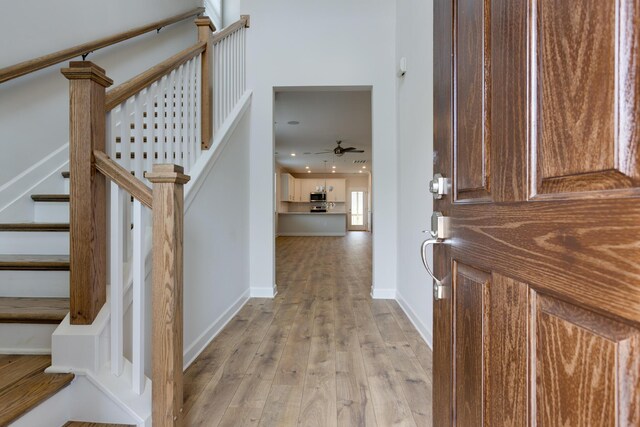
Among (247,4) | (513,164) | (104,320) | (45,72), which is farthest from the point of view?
Answer: (247,4)

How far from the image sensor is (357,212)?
16.0m

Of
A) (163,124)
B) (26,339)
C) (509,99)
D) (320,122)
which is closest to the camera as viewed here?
(509,99)

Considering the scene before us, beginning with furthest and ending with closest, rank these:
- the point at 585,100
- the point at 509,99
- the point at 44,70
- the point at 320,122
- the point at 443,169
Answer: the point at 320,122, the point at 44,70, the point at 443,169, the point at 509,99, the point at 585,100

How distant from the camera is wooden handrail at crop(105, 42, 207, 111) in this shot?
1.39m

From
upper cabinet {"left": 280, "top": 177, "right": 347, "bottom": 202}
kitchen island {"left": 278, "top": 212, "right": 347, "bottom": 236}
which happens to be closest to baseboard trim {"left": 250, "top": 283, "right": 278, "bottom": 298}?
kitchen island {"left": 278, "top": 212, "right": 347, "bottom": 236}

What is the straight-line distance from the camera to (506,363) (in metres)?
0.63

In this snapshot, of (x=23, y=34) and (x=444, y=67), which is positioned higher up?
(x=23, y=34)

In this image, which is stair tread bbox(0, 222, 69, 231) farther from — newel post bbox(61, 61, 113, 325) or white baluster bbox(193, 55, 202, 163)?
white baluster bbox(193, 55, 202, 163)

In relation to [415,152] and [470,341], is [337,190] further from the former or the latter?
[470,341]

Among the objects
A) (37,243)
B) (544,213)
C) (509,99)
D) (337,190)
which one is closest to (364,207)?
(337,190)

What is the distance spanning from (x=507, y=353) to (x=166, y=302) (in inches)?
41.7

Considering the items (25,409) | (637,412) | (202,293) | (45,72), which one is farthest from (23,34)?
(637,412)

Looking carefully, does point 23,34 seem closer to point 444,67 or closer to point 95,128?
point 95,128

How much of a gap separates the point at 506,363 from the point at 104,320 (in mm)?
1390
